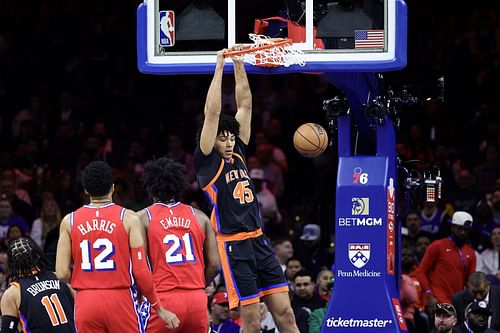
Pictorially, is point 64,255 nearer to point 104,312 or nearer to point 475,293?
point 104,312

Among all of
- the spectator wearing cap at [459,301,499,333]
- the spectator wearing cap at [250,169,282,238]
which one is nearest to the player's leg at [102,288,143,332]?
the spectator wearing cap at [459,301,499,333]

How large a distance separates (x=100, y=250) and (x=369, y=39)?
302 cm

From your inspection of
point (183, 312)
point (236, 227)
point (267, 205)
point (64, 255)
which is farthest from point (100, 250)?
point (267, 205)

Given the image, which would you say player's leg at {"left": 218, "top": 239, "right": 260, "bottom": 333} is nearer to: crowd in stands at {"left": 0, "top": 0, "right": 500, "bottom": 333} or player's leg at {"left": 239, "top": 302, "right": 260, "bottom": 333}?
player's leg at {"left": 239, "top": 302, "right": 260, "bottom": 333}

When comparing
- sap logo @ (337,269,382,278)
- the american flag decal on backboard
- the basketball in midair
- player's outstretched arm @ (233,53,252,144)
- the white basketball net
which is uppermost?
the american flag decal on backboard

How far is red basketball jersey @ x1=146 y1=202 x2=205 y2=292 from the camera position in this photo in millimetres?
10211

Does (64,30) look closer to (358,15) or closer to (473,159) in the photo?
(473,159)

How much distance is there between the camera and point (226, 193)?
10594 mm

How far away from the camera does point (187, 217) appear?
33.8 ft

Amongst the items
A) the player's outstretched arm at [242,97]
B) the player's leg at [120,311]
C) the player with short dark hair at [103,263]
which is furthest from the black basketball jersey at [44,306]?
the player's outstretched arm at [242,97]

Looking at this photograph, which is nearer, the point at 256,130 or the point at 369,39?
the point at 369,39

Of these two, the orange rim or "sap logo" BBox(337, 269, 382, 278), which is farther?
"sap logo" BBox(337, 269, 382, 278)

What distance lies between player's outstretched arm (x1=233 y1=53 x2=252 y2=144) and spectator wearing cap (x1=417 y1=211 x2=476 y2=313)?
15.3 feet

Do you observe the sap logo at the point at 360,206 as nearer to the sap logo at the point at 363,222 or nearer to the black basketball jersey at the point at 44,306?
the sap logo at the point at 363,222
